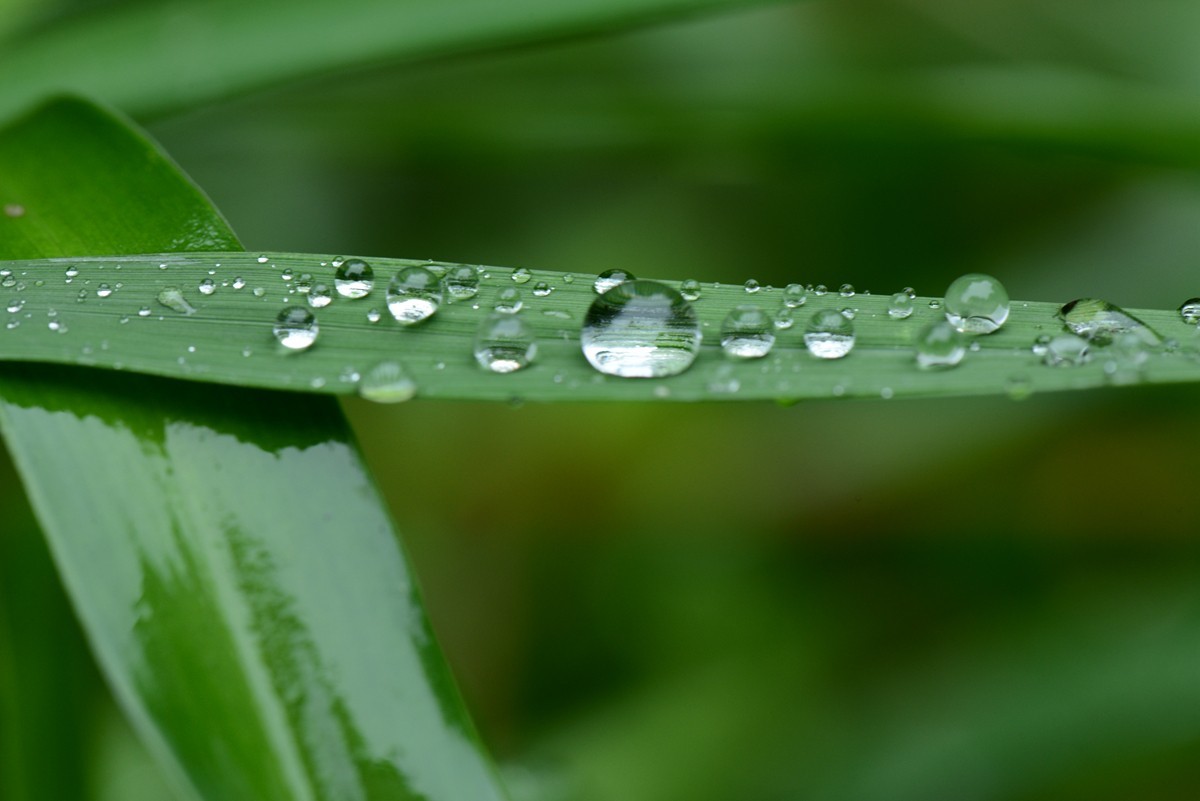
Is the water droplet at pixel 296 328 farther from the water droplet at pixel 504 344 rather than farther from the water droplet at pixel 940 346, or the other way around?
the water droplet at pixel 940 346

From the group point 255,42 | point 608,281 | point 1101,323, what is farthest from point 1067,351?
point 255,42

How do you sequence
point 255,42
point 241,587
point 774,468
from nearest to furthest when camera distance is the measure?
1. point 241,587
2. point 255,42
3. point 774,468

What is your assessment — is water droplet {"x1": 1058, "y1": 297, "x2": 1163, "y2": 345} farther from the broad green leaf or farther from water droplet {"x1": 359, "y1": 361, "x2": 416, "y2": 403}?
water droplet {"x1": 359, "y1": 361, "x2": 416, "y2": 403}

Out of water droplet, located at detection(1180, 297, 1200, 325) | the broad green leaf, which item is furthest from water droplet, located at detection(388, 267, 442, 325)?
water droplet, located at detection(1180, 297, 1200, 325)

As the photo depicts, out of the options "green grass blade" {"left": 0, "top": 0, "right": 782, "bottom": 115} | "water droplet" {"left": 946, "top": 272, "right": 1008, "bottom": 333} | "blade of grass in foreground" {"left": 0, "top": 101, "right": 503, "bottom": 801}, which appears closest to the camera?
"blade of grass in foreground" {"left": 0, "top": 101, "right": 503, "bottom": 801}

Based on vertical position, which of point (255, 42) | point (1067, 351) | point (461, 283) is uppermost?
point (255, 42)

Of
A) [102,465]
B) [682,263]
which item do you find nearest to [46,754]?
[102,465]

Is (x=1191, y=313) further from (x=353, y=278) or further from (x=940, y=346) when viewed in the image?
(x=353, y=278)
